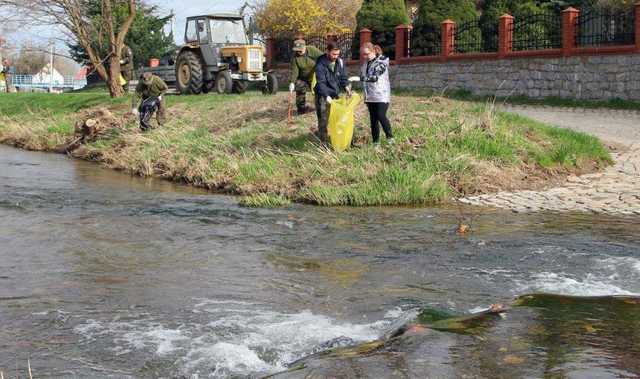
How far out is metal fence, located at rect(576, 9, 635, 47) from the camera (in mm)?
21458

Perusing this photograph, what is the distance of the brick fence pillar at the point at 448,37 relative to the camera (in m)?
25.7

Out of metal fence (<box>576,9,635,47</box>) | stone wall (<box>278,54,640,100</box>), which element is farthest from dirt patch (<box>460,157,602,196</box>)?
metal fence (<box>576,9,635,47</box>)

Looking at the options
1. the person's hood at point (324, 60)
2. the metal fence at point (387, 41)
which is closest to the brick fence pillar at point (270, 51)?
the metal fence at point (387, 41)

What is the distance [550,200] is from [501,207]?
76cm

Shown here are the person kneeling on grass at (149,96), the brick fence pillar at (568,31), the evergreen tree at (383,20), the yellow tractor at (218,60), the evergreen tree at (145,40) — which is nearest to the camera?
the person kneeling on grass at (149,96)

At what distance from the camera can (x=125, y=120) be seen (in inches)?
835

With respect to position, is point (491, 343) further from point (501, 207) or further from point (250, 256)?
point (501, 207)

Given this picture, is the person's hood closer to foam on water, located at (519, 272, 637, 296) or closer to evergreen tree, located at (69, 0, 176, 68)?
foam on water, located at (519, 272, 637, 296)

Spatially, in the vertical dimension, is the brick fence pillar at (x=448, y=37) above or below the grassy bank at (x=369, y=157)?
above

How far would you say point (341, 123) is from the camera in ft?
45.3

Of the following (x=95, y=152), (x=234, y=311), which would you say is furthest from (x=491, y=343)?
(x=95, y=152)

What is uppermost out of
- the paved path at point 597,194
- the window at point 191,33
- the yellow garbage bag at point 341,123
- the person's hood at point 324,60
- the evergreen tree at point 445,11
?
the evergreen tree at point 445,11

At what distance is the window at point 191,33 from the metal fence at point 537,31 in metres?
9.63

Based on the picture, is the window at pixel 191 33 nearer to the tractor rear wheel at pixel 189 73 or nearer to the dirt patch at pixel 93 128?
the tractor rear wheel at pixel 189 73
